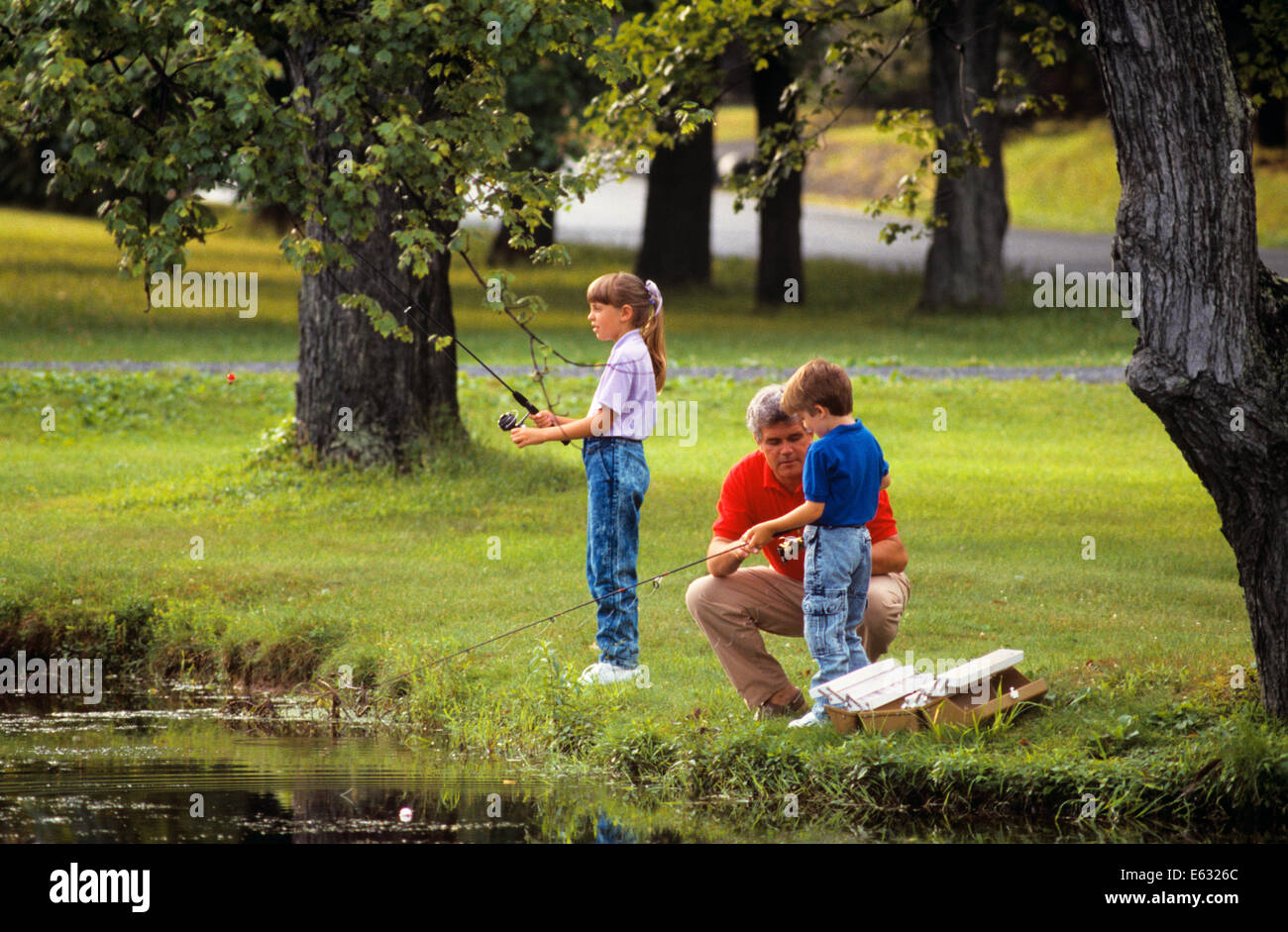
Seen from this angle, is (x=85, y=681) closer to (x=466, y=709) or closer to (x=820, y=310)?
(x=466, y=709)

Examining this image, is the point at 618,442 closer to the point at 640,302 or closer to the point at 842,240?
the point at 640,302

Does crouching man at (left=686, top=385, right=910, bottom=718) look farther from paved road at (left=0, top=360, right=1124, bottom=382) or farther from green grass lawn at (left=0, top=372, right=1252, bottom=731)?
paved road at (left=0, top=360, right=1124, bottom=382)

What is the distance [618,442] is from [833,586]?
150cm

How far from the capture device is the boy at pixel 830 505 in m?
6.04

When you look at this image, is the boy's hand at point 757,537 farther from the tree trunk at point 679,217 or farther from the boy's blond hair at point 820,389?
the tree trunk at point 679,217

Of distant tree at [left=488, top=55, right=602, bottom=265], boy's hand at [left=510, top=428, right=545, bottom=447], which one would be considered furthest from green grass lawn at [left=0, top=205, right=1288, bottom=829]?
distant tree at [left=488, top=55, right=602, bottom=265]

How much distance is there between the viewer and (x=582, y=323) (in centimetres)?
2650

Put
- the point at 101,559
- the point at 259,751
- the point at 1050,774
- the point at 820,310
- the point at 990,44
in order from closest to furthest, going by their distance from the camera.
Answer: the point at 1050,774
the point at 259,751
the point at 101,559
the point at 990,44
the point at 820,310

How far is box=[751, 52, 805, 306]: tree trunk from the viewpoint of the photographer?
27.8 metres

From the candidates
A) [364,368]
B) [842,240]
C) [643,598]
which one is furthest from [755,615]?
[842,240]

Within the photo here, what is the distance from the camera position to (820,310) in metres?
29.2
